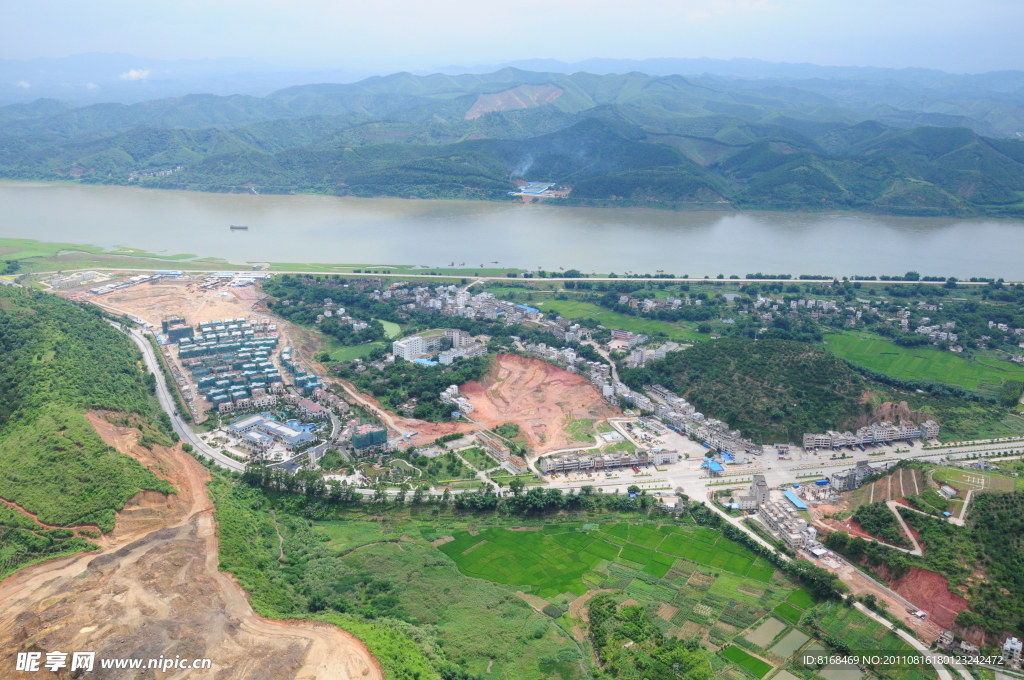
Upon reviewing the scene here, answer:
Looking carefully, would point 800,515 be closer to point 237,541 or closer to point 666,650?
point 666,650

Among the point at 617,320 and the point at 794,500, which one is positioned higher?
the point at 617,320

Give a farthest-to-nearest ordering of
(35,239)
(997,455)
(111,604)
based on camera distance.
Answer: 1. (35,239)
2. (997,455)
3. (111,604)

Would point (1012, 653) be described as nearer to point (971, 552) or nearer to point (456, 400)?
point (971, 552)

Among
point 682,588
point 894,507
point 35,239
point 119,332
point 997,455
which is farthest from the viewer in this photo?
point 35,239

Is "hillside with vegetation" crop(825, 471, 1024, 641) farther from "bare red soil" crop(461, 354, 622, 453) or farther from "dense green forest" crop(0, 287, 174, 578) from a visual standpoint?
"dense green forest" crop(0, 287, 174, 578)

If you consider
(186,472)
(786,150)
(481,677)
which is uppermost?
(786,150)

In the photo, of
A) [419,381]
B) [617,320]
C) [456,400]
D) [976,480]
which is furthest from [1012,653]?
[617,320]

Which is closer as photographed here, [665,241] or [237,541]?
[237,541]

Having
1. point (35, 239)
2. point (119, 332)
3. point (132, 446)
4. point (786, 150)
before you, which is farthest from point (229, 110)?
point (132, 446)
